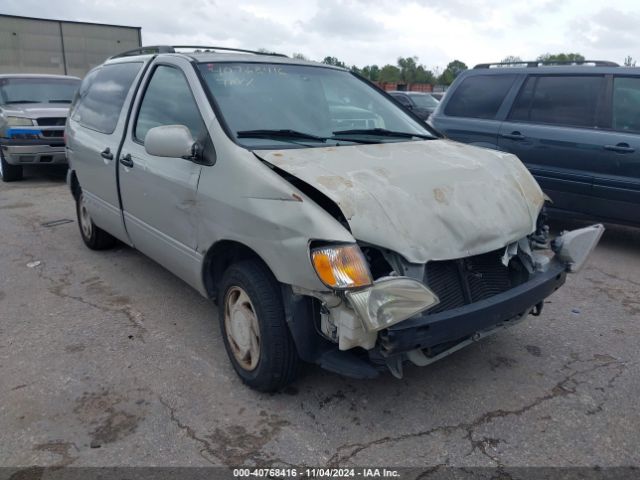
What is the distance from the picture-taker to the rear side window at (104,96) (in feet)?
13.8

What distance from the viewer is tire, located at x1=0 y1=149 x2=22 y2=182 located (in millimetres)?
9094

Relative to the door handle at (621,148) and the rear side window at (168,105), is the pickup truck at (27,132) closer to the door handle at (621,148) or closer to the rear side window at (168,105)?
the rear side window at (168,105)

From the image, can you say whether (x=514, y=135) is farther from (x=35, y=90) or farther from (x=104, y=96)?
(x=35, y=90)

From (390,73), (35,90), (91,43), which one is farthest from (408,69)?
(35,90)

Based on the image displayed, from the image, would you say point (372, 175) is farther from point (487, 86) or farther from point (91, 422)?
point (487, 86)

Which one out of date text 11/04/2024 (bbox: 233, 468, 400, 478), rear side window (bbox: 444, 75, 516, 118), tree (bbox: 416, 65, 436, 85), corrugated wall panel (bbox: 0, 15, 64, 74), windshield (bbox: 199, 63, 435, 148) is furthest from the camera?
tree (bbox: 416, 65, 436, 85)

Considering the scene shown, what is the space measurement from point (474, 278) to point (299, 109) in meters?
1.54

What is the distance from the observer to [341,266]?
2.31 m

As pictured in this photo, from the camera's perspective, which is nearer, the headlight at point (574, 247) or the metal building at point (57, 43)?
the headlight at point (574, 247)

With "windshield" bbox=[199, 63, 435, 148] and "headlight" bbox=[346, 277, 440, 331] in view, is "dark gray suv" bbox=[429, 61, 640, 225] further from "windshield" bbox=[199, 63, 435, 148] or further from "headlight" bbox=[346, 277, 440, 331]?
"headlight" bbox=[346, 277, 440, 331]

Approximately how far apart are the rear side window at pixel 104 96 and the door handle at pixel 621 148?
4.38 metres

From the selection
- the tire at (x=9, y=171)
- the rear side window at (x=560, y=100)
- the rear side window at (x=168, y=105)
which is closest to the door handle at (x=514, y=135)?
the rear side window at (x=560, y=100)

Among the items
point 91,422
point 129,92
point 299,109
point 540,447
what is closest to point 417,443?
point 540,447

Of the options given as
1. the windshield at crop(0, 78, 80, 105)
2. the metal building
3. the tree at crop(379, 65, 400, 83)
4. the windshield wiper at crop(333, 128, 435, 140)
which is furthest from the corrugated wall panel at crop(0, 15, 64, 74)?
the tree at crop(379, 65, 400, 83)
